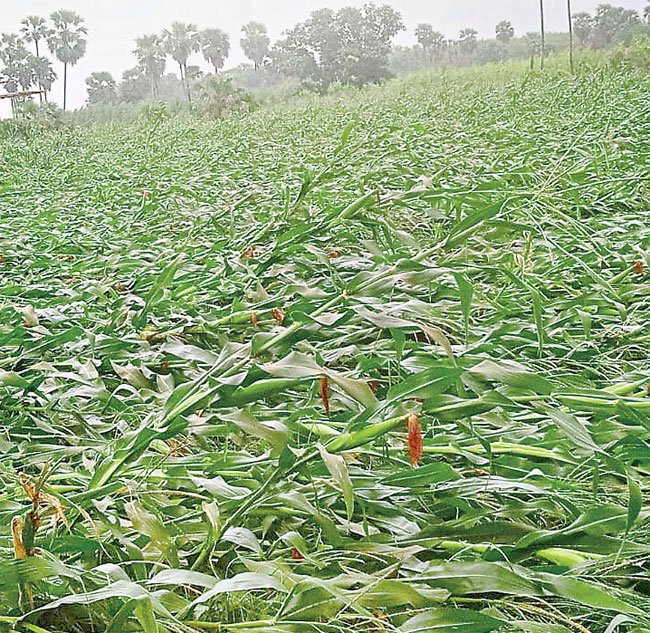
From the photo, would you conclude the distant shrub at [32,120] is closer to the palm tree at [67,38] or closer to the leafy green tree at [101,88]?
the leafy green tree at [101,88]

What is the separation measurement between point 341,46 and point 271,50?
1.00m

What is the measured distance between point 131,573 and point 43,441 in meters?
0.32

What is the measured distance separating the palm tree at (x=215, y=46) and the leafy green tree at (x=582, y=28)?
4616 mm

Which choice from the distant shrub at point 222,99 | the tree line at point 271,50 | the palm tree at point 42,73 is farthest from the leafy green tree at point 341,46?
the palm tree at point 42,73

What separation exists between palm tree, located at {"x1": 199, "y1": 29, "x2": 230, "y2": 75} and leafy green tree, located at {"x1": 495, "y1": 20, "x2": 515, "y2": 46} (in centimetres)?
357

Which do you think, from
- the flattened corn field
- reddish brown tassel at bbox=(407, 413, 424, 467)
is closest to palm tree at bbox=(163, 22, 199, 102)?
the flattened corn field

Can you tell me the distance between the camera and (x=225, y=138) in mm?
4773

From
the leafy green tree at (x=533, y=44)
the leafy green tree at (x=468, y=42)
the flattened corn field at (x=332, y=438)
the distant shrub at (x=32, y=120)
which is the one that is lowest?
the flattened corn field at (x=332, y=438)

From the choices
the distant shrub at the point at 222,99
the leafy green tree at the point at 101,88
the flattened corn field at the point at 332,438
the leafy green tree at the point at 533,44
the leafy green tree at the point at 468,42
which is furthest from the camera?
the leafy green tree at the point at 101,88

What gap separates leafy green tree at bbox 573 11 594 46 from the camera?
7.80 metres

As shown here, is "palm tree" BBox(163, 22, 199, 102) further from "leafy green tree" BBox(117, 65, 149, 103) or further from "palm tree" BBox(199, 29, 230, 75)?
"leafy green tree" BBox(117, 65, 149, 103)

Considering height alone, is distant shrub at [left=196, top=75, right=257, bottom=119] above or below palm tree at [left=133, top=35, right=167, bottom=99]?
below

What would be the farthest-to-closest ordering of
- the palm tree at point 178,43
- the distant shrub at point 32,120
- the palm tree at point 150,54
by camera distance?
the palm tree at point 178,43 < the palm tree at point 150,54 < the distant shrub at point 32,120

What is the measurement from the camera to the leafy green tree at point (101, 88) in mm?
9375
